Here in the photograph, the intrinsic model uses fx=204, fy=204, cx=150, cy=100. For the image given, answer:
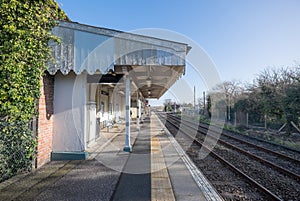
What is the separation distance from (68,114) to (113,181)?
293 centimetres

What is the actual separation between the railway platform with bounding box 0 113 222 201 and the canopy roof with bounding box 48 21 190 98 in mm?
2763

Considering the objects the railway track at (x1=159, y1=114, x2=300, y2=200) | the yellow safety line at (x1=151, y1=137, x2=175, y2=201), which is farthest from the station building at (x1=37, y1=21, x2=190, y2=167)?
the railway track at (x1=159, y1=114, x2=300, y2=200)

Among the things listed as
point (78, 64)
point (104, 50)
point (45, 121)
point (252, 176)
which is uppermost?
point (104, 50)

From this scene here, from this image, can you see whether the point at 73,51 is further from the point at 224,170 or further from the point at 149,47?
the point at 224,170

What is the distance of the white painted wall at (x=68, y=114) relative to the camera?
6.43 m

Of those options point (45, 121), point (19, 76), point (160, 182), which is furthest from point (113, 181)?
point (19, 76)

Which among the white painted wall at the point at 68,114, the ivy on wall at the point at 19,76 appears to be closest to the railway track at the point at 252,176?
the white painted wall at the point at 68,114

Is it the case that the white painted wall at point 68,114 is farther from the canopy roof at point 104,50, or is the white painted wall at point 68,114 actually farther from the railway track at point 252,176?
the railway track at point 252,176

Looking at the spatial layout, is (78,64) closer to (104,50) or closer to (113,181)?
(104,50)

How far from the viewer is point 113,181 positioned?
4.56 metres

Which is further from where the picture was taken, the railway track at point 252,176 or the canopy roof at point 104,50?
the canopy roof at point 104,50

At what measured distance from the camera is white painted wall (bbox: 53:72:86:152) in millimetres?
6430

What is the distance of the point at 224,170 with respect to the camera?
5879 mm

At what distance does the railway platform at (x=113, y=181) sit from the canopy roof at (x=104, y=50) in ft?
9.07
